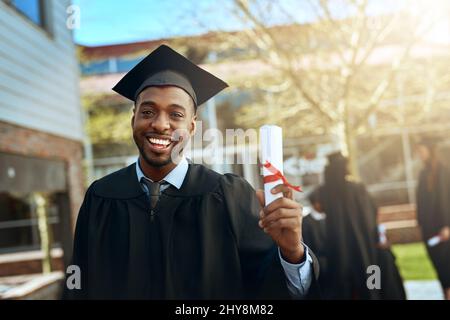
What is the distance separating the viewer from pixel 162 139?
5.17 feet

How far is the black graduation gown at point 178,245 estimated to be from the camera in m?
1.61

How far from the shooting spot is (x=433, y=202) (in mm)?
4398

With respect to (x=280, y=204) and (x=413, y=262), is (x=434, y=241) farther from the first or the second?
(x=280, y=204)

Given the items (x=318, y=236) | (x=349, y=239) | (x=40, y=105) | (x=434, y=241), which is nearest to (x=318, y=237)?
(x=318, y=236)

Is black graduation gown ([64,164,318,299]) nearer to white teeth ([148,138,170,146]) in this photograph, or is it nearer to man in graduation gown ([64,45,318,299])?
man in graduation gown ([64,45,318,299])

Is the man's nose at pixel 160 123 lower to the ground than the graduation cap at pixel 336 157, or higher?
lower

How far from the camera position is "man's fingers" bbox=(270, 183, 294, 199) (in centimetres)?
133

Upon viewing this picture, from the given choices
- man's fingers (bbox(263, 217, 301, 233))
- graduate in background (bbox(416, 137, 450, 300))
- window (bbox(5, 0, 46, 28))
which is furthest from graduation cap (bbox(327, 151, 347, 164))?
man's fingers (bbox(263, 217, 301, 233))

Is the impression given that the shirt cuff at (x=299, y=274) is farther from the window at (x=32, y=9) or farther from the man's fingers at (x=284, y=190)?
the window at (x=32, y=9)

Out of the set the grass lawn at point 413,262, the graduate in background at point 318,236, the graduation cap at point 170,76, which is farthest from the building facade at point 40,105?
the grass lawn at point 413,262

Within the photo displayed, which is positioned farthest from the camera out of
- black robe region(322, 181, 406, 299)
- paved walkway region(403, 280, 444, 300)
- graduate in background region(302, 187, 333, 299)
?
paved walkway region(403, 280, 444, 300)

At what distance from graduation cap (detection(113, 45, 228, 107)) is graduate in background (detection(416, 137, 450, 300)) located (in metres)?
3.11

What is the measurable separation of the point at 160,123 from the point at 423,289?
4640 mm
